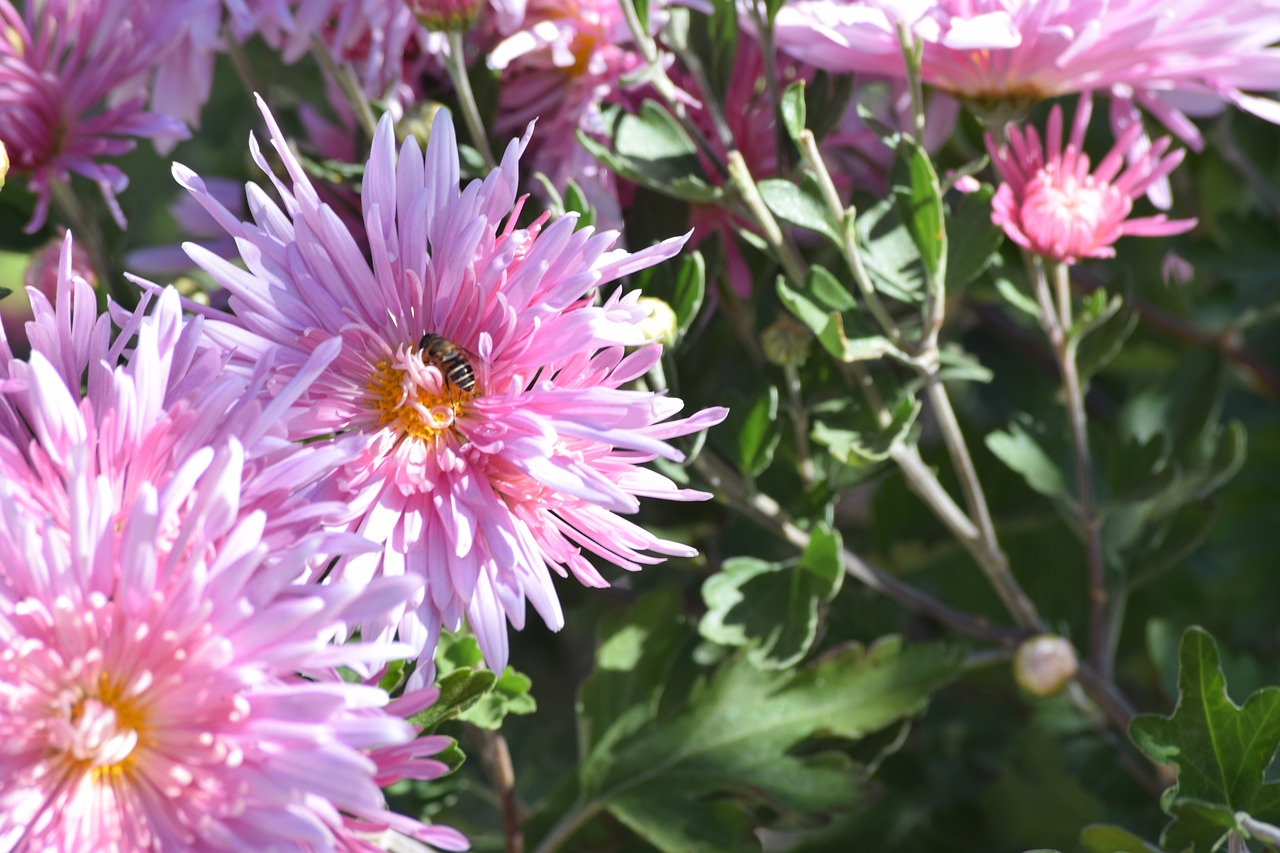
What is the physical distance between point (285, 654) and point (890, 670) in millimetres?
348

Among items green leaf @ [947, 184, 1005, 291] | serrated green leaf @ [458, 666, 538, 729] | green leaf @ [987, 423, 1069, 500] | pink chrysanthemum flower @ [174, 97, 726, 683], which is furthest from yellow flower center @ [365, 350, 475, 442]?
green leaf @ [987, 423, 1069, 500]

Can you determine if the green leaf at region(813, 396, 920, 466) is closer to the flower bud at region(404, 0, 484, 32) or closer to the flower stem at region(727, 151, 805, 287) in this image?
the flower stem at region(727, 151, 805, 287)

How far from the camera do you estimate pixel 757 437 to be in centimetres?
60

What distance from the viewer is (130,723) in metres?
0.40

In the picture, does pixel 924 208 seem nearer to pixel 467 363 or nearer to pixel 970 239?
pixel 970 239

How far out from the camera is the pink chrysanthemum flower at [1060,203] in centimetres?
54

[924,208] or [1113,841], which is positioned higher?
[924,208]

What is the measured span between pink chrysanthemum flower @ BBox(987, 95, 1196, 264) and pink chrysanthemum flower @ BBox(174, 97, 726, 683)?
183mm

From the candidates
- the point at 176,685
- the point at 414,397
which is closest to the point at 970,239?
the point at 414,397

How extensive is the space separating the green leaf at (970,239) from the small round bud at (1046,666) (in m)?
0.18

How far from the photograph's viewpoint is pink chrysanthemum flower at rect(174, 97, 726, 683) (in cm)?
44

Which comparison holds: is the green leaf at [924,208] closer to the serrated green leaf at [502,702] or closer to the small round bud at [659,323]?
the small round bud at [659,323]

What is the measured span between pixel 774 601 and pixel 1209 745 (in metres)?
0.19

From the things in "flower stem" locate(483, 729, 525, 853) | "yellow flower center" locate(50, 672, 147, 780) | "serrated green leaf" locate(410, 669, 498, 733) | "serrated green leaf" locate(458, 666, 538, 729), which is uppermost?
"yellow flower center" locate(50, 672, 147, 780)
